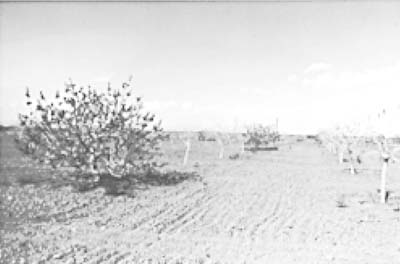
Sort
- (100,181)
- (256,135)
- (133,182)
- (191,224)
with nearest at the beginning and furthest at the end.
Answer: (191,224), (100,181), (133,182), (256,135)

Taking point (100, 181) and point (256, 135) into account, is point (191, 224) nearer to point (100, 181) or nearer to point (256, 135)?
point (100, 181)

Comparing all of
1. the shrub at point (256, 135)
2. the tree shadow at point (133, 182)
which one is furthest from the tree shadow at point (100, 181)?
the shrub at point (256, 135)

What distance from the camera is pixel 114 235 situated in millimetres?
6273

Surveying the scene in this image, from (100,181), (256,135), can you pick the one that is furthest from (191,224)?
(256,135)

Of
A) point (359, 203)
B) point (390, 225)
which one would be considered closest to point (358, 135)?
point (359, 203)

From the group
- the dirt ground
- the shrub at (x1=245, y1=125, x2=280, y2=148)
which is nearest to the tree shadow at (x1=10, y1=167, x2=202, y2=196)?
the dirt ground

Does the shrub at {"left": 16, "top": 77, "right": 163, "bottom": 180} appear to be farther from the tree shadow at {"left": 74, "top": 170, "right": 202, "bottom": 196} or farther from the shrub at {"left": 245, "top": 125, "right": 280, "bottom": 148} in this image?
the shrub at {"left": 245, "top": 125, "right": 280, "bottom": 148}

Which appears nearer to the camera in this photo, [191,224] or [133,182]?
[191,224]

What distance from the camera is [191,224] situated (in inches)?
288

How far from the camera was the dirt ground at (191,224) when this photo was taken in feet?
18.0

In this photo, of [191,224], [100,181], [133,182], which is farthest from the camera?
[133,182]

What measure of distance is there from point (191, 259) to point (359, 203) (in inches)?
260

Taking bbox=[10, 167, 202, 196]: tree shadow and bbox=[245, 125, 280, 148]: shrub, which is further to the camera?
bbox=[245, 125, 280, 148]: shrub

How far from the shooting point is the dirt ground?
18.0 ft
